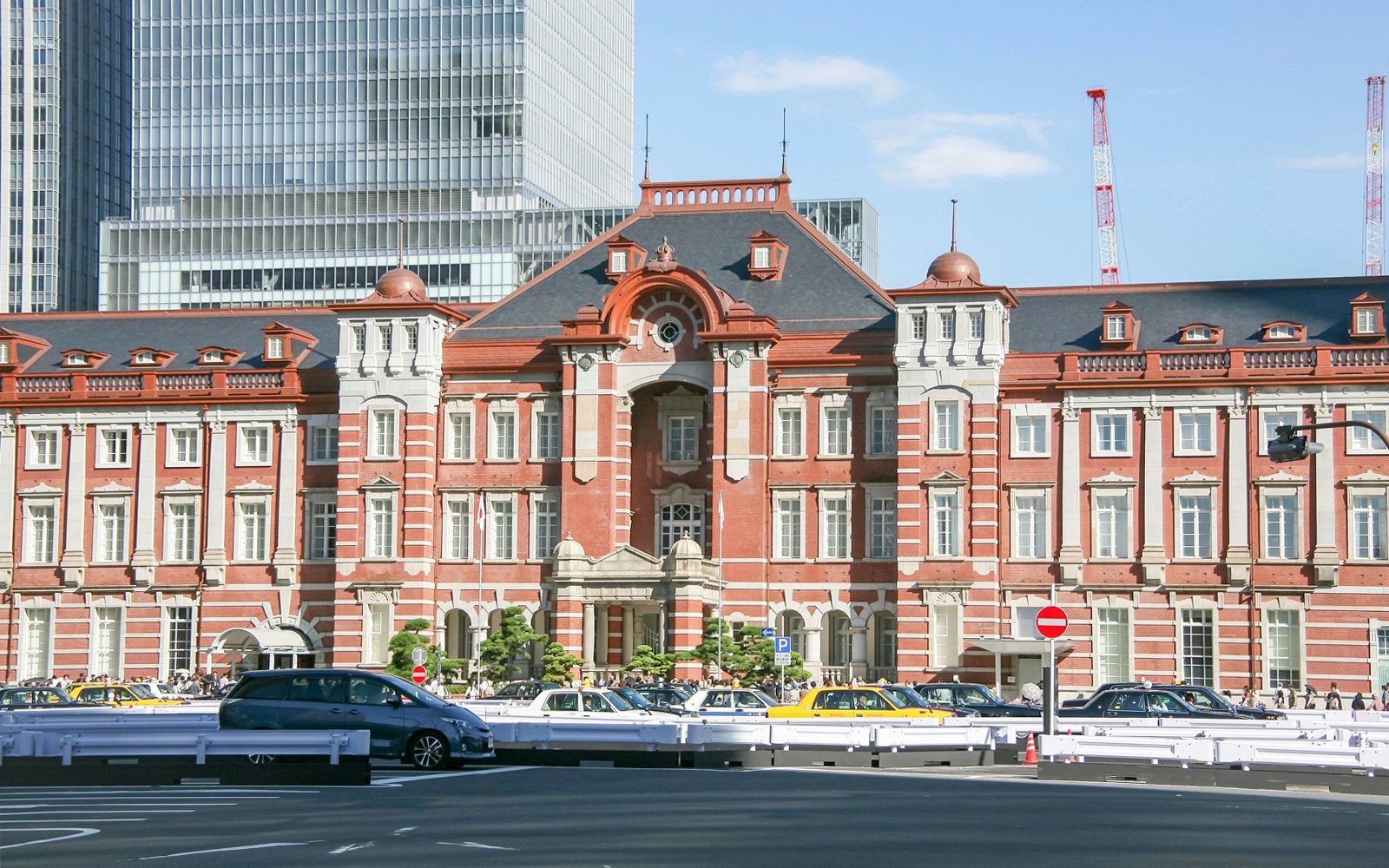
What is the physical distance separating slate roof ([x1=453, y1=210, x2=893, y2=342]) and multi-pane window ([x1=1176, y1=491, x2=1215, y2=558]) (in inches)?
456

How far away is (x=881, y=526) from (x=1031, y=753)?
96.7 feet

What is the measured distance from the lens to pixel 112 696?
56.2 m

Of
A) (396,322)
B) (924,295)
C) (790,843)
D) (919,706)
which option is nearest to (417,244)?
(396,322)

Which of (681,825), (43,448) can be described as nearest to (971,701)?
(681,825)

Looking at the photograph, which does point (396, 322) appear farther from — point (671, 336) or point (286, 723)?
point (286, 723)

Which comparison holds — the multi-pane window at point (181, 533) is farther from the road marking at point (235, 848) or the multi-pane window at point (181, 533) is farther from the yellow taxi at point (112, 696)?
the road marking at point (235, 848)

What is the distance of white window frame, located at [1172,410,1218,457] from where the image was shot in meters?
67.2

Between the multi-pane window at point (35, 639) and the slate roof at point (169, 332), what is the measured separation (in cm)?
916

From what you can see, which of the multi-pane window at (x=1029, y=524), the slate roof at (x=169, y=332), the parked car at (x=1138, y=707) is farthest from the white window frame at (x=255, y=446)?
the parked car at (x=1138, y=707)

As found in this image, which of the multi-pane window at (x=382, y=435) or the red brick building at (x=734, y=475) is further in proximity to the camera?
the multi-pane window at (x=382, y=435)

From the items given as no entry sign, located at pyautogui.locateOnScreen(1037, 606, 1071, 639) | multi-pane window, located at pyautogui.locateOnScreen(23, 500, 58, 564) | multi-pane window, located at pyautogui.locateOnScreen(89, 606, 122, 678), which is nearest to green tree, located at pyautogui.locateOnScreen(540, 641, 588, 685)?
multi-pane window, located at pyautogui.locateOnScreen(89, 606, 122, 678)

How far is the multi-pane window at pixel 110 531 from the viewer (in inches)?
2950

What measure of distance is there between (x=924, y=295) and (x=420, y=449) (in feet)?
60.1

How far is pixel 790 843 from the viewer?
23.4 m
